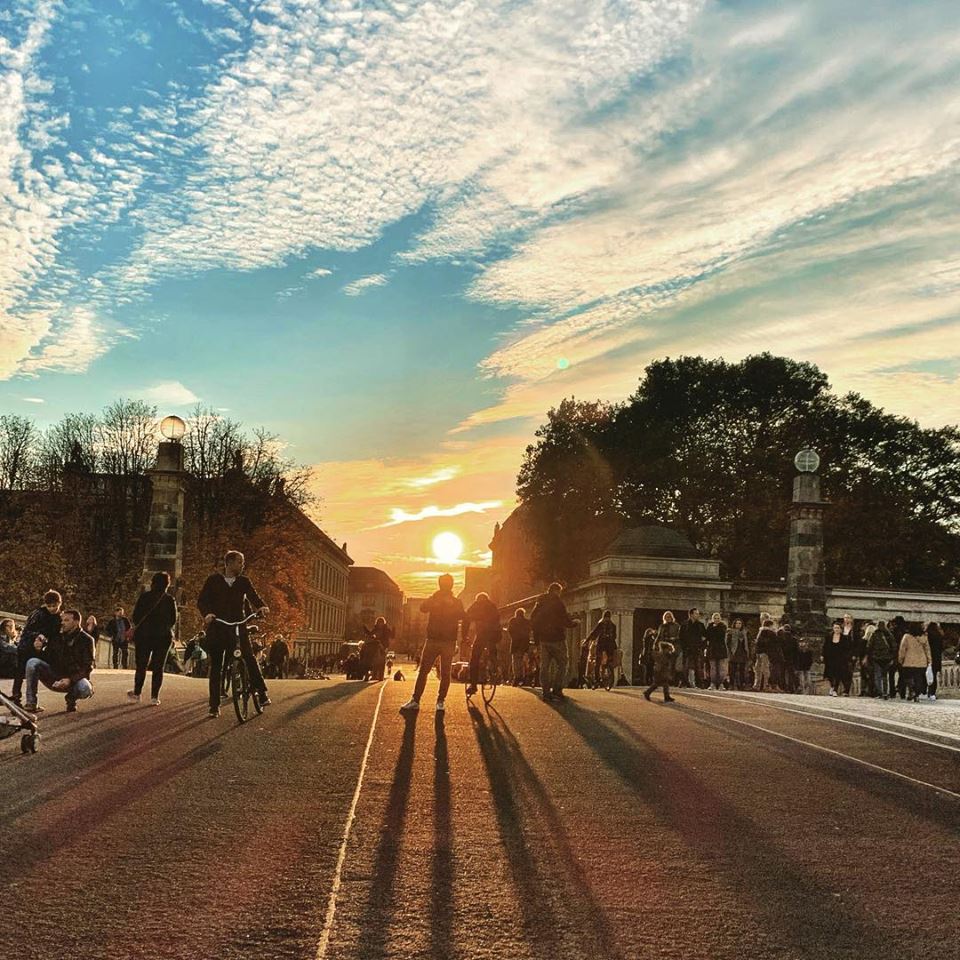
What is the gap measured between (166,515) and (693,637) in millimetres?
14468

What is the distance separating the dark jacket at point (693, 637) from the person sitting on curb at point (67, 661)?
16018 millimetres

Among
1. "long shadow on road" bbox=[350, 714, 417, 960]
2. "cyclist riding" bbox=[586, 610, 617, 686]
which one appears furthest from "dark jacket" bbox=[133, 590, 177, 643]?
"cyclist riding" bbox=[586, 610, 617, 686]

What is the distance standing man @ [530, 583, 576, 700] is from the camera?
62.3ft

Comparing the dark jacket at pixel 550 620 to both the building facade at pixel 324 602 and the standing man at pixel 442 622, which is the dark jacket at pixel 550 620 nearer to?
the standing man at pixel 442 622

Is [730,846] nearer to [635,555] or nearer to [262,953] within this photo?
[262,953]

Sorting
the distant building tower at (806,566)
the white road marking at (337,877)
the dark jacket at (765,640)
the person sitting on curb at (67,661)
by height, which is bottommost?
the white road marking at (337,877)

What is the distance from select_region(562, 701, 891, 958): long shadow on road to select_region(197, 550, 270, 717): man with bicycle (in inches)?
169

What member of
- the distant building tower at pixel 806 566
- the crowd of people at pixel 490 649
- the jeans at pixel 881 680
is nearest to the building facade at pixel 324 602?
the distant building tower at pixel 806 566

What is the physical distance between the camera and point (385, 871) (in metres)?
6.28

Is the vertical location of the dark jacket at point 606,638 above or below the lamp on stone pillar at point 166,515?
below

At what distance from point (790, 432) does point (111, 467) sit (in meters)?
31.7

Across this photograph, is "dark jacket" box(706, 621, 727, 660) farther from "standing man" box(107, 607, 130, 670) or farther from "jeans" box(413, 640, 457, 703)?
"standing man" box(107, 607, 130, 670)

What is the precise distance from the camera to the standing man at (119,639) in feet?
105

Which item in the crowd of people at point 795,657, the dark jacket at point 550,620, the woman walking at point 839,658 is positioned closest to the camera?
the dark jacket at point 550,620
